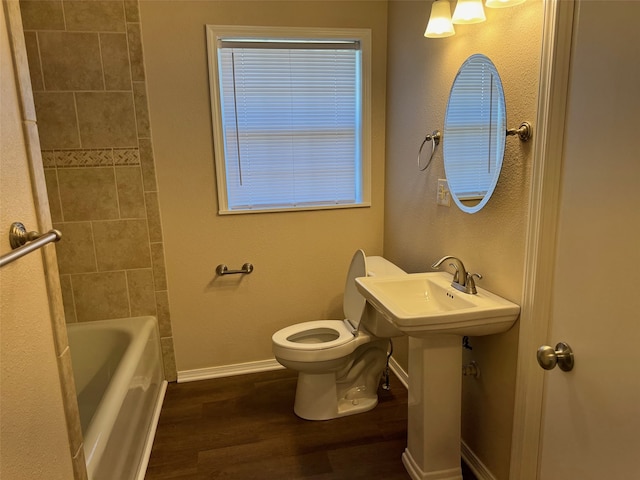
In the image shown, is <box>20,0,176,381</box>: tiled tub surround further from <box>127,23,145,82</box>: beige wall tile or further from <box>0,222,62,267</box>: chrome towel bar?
<box>0,222,62,267</box>: chrome towel bar

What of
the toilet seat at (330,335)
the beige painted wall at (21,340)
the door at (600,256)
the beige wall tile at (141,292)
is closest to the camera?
the beige painted wall at (21,340)

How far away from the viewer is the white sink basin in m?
1.62

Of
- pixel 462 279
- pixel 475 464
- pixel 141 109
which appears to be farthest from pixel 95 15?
pixel 475 464

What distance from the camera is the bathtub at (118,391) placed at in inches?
62.0

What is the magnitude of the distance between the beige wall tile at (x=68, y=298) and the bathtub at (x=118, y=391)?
6 centimetres

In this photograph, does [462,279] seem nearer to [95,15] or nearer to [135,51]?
[135,51]

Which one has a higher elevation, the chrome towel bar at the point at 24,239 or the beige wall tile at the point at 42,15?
the beige wall tile at the point at 42,15

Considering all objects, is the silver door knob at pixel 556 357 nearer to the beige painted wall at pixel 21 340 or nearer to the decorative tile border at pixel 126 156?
the beige painted wall at pixel 21 340

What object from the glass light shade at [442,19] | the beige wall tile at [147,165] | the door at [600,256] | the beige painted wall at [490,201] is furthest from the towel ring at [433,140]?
the beige wall tile at [147,165]

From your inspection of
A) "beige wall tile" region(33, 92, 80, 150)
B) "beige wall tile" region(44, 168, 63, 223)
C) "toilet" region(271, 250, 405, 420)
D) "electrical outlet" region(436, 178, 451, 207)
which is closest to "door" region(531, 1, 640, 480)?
"electrical outlet" region(436, 178, 451, 207)

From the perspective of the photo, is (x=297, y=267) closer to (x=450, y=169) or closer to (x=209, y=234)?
(x=209, y=234)

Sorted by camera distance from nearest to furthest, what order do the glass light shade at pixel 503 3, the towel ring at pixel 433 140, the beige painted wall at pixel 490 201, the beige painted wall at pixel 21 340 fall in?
the beige painted wall at pixel 21 340
the glass light shade at pixel 503 3
the beige painted wall at pixel 490 201
the towel ring at pixel 433 140

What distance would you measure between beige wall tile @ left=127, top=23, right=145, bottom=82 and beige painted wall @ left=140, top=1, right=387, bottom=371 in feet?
0.12

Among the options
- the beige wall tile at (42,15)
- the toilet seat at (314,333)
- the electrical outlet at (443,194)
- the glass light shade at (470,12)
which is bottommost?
the toilet seat at (314,333)
